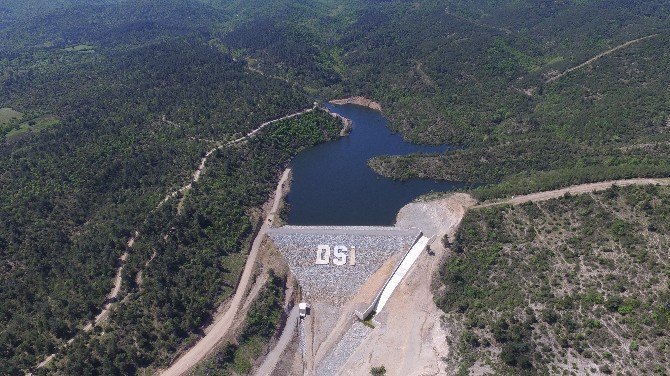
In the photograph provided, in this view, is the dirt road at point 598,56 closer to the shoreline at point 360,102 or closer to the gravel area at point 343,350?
the shoreline at point 360,102

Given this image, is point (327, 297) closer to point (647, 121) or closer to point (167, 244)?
point (167, 244)

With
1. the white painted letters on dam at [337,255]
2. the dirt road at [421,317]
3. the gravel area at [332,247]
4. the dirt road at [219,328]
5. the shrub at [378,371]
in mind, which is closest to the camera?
the shrub at [378,371]

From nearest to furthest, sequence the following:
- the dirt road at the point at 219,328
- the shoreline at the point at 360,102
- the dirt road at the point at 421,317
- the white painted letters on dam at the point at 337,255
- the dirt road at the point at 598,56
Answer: the dirt road at the point at 421,317 → the dirt road at the point at 219,328 → the white painted letters on dam at the point at 337,255 → the dirt road at the point at 598,56 → the shoreline at the point at 360,102

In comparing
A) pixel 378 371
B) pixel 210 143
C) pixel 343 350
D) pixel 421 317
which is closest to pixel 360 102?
pixel 210 143

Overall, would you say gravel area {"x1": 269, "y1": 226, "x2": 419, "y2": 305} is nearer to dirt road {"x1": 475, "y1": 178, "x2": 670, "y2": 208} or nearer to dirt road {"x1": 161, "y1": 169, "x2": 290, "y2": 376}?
dirt road {"x1": 161, "y1": 169, "x2": 290, "y2": 376}

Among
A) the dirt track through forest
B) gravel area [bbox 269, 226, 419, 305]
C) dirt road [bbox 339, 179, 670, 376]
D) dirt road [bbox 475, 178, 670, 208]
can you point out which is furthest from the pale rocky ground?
the dirt track through forest

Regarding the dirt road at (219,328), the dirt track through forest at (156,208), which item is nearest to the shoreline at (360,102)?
the dirt track through forest at (156,208)

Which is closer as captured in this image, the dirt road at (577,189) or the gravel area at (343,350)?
the gravel area at (343,350)

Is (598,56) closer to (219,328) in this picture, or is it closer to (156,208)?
(156,208)
